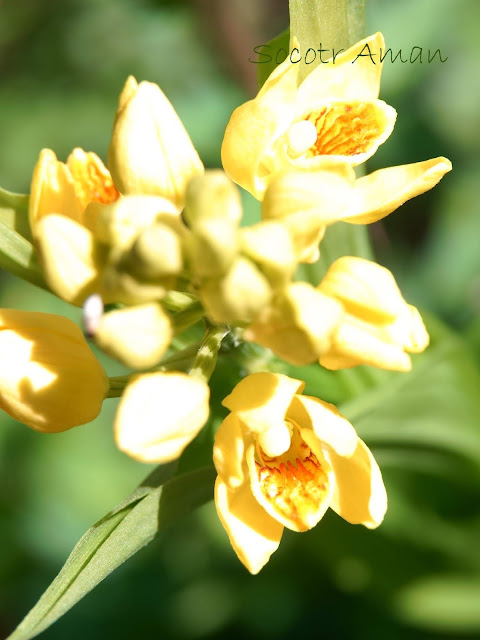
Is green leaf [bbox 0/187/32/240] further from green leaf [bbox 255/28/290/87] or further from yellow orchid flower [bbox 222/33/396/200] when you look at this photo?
green leaf [bbox 255/28/290/87]

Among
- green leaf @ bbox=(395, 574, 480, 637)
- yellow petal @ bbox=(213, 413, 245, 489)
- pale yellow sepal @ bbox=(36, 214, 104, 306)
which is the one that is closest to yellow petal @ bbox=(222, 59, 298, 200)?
pale yellow sepal @ bbox=(36, 214, 104, 306)

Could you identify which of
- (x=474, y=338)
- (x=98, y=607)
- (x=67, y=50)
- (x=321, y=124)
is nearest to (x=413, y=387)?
(x=474, y=338)

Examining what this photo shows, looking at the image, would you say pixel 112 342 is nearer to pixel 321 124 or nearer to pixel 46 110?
pixel 321 124

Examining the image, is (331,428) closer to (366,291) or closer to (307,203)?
(366,291)

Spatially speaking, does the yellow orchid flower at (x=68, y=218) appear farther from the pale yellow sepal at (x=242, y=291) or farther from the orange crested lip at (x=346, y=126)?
the orange crested lip at (x=346, y=126)

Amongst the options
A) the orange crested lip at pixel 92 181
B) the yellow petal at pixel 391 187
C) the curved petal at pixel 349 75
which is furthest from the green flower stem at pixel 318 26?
the orange crested lip at pixel 92 181

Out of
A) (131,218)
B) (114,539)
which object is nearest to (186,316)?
(131,218)
